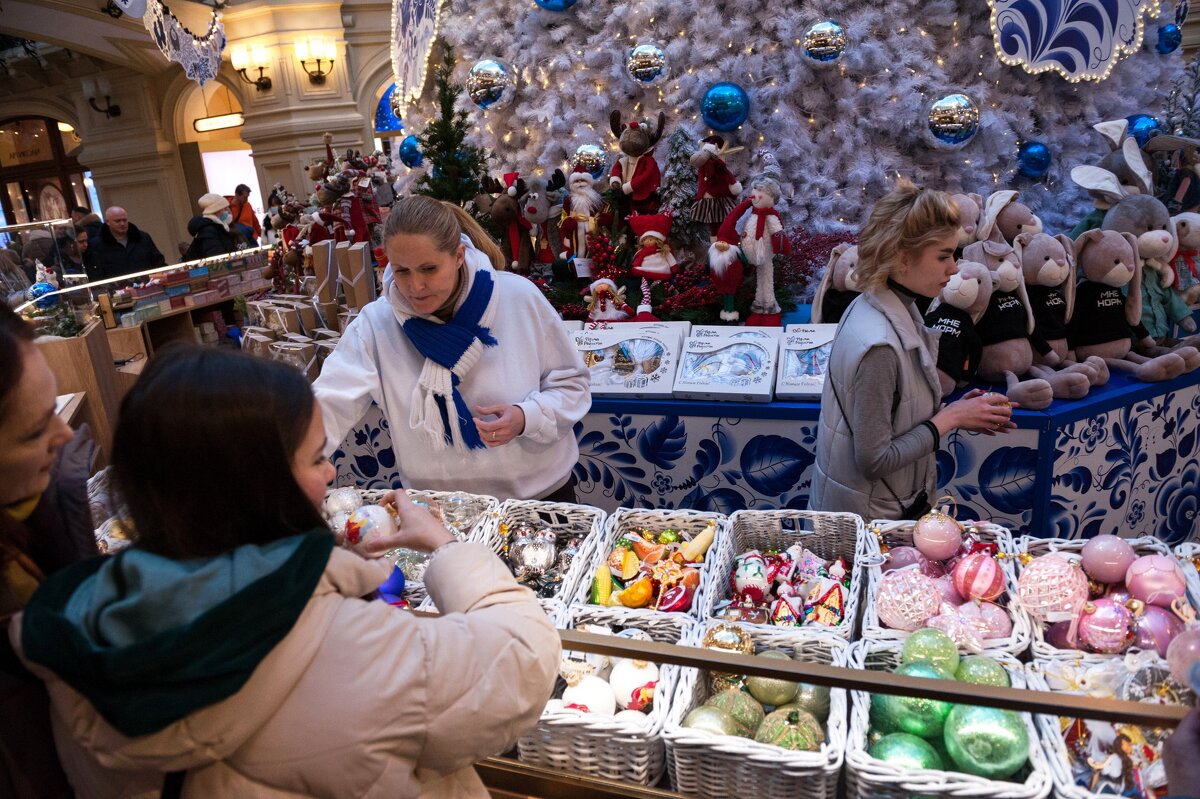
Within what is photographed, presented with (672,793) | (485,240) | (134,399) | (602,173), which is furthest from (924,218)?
(602,173)

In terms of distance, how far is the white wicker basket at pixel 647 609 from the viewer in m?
1.49

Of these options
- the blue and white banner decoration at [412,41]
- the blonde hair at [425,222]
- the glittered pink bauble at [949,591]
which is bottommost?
the glittered pink bauble at [949,591]

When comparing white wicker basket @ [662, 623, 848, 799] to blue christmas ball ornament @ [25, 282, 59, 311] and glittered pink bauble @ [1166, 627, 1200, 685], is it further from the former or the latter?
blue christmas ball ornament @ [25, 282, 59, 311]

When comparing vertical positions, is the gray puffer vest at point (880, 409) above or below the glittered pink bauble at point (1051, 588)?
above

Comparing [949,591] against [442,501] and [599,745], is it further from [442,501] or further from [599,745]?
[442,501]

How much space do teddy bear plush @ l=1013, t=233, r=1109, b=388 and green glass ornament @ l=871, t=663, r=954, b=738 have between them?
2.05 metres

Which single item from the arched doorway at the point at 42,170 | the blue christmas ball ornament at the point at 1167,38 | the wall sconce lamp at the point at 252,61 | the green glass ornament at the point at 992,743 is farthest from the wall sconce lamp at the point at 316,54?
the green glass ornament at the point at 992,743

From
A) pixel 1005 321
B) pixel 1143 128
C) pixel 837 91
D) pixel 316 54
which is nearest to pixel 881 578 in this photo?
pixel 1005 321

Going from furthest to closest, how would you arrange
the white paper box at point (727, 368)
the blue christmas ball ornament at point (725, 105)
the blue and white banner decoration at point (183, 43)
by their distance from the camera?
the blue and white banner decoration at point (183, 43) < the blue christmas ball ornament at point (725, 105) < the white paper box at point (727, 368)

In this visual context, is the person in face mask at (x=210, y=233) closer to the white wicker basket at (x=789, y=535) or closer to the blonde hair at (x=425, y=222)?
the blonde hair at (x=425, y=222)

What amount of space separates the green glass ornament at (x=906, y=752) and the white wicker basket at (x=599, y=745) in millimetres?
328

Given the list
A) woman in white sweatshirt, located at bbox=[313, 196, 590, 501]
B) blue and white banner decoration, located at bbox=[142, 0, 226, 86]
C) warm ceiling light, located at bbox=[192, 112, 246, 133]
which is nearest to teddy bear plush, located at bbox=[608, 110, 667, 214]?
woman in white sweatshirt, located at bbox=[313, 196, 590, 501]

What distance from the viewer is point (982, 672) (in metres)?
1.25

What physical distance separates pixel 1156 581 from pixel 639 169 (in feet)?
10.2
